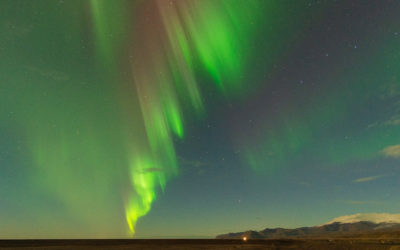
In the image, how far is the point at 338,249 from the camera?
4703 cm

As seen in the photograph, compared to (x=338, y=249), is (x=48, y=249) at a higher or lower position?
higher

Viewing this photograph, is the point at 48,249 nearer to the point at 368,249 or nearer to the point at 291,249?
the point at 291,249

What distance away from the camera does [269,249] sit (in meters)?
45.9

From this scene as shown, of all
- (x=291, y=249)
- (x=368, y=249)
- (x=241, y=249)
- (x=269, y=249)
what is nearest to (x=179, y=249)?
(x=241, y=249)

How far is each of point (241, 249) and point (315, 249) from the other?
45.5ft

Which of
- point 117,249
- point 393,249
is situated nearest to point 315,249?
point 393,249

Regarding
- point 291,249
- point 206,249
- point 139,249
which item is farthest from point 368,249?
point 139,249

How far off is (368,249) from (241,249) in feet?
75.2

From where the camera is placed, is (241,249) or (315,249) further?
(315,249)

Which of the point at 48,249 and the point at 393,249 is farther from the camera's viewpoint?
the point at 48,249

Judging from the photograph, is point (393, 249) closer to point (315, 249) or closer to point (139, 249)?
point (315, 249)

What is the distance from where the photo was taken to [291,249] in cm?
4775

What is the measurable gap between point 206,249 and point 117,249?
55.1 feet

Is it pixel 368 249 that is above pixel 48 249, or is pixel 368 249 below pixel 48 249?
below
